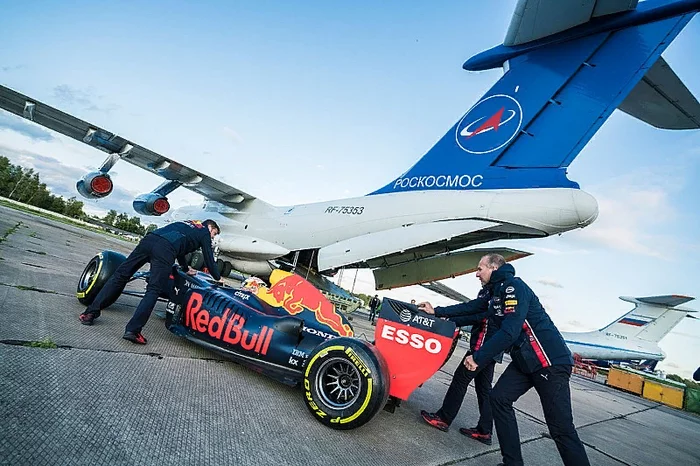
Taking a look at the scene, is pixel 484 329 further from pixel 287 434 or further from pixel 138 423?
pixel 138 423

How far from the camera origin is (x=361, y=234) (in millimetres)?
8891

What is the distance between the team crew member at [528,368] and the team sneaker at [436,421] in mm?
694

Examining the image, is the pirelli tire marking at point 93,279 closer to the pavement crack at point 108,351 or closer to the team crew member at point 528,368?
the pavement crack at point 108,351

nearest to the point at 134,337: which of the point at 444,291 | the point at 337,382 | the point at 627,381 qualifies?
the point at 337,382

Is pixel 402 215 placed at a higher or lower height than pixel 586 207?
lower

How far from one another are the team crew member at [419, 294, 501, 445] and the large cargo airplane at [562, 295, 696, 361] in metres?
22.2

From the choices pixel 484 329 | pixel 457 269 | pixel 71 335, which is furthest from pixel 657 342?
pixel 71 335

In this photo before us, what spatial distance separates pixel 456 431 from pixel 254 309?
2353mm

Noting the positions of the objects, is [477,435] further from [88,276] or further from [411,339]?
[88,276]

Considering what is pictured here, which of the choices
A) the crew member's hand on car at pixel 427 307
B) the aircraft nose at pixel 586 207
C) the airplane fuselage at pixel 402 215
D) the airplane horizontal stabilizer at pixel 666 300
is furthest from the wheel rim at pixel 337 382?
the airplane horizontal stabilizer at pixel 666 300

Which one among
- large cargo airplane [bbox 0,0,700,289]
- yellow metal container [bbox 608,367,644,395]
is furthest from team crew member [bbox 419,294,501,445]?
yellow metal container [bbox 608,367,644,395]

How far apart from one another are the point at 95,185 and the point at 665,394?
22291 mm

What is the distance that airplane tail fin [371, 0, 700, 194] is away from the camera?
630cm

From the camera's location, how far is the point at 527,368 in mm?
2801
